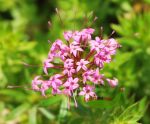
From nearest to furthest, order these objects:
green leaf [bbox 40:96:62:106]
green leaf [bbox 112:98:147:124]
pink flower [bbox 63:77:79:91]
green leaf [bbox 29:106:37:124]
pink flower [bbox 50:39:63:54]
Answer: pink flower [bbox 63:77:79:91], pink flower [bbox 50:39:63:54], green leaf [bbox 112:98:147:124], green leaf [bbox 40:96:62:106], green leaf [bbox 29:106:37:124]

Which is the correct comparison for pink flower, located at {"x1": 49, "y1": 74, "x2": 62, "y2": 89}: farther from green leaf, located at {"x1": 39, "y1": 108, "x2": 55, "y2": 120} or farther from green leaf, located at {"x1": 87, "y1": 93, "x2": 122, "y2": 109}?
green leaf, located at {"x1": 39, "y1": 108, "x2": 55, "y2": 120}

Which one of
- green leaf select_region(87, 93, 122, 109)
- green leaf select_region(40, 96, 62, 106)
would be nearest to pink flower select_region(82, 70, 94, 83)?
green leaf select_region(87, 93, 122, 109)

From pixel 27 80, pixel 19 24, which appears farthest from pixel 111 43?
pixel 19 24

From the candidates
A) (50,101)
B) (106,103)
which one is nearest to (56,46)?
(106,103)

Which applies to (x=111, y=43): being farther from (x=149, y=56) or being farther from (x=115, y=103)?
(x=149, y=56)

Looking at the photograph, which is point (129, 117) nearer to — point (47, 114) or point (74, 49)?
point (74, 49)

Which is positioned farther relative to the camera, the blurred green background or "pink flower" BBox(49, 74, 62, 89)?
the blurred green background

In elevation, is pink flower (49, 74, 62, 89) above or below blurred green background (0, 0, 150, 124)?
below

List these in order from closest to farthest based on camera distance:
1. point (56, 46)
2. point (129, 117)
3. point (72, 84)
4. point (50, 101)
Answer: point (72, 84) < point (56, 46) < point (129, 117) < point (50, 101)

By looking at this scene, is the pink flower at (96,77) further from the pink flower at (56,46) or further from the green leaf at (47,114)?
the green leaf at (47,114)
